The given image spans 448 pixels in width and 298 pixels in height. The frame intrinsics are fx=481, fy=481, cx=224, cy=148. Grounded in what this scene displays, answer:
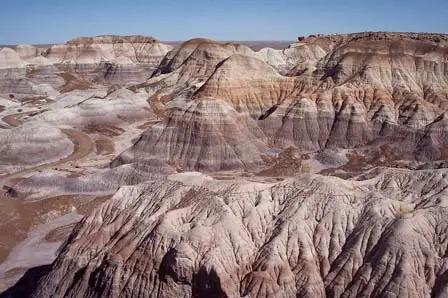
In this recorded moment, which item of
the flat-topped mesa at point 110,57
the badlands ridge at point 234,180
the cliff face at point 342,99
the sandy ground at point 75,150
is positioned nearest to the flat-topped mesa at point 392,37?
the badlands ridge at point 234,180

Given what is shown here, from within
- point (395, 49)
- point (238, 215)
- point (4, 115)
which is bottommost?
point (4, 115)

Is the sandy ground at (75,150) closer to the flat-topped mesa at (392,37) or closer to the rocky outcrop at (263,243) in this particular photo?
the rocky outcrop at (263,243)

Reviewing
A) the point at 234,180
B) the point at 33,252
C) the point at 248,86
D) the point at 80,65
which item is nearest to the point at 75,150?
the point at 248,86

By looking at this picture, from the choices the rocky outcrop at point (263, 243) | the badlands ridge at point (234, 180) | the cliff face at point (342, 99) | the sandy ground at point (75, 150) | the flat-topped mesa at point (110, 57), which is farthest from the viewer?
the flat-topped mesa at point (110, 57)

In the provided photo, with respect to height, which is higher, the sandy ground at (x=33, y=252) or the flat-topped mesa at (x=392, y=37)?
the flat-topped mesa at (x=392, y=37)

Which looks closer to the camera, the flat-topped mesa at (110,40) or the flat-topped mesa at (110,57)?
the flat-topped mesa at (110,57)

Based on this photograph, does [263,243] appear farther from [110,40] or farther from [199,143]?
[110,40]

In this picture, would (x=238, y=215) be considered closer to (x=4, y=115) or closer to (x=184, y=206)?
(x=184, y=206)

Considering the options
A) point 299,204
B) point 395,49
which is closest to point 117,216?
point 299,204
